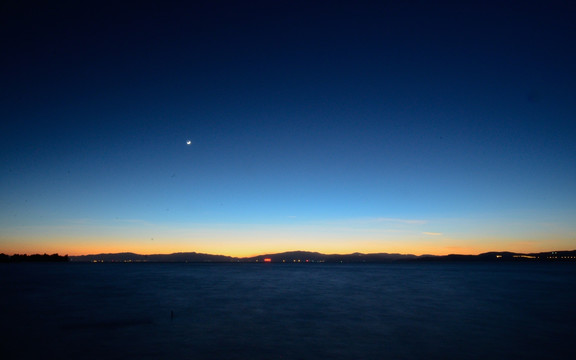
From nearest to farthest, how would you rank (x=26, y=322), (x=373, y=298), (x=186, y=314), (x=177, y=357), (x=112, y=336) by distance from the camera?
(x=177, y=357), (x=112, y=336), (x=26, y=322), (x=186, y=314), (x=373, y=298)

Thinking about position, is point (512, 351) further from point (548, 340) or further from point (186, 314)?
point (186, 314)

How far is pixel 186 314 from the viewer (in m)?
26.6

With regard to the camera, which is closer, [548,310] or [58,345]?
[58,345]

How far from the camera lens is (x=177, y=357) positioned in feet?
50.4

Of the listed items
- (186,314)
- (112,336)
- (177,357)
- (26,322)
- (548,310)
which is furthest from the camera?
(548,310)

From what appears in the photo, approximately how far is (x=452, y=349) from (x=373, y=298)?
21600 millimetres

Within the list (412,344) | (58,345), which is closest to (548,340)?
(412,344)

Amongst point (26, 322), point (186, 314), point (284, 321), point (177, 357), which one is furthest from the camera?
point (186, 314)

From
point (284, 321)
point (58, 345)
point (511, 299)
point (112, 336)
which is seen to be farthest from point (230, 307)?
point (511, 299)

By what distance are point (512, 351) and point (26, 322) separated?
93.5 feet

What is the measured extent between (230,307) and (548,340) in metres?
22.6

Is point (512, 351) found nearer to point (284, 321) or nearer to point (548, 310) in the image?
point (284, 321)

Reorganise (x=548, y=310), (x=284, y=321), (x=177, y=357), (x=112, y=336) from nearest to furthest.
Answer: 1. (x=177, y=357)
2. (x=112, y=336)
3. (x=284, y=321)
4. (x=548, y=310)

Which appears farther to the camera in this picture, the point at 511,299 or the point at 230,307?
the point at 511,299
